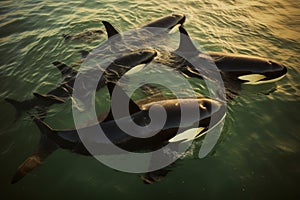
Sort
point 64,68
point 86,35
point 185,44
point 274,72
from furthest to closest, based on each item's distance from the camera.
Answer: point 86,35, point 185,44, point 64,68, point 274,72

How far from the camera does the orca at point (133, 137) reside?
463 cm

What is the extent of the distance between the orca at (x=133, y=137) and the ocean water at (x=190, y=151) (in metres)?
0.44

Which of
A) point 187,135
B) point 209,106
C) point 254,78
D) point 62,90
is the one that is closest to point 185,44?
point 254,78

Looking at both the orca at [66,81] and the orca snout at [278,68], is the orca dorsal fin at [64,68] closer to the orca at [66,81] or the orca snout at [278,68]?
the orca at [66,81]

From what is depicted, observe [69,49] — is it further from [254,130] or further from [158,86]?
[254,130]

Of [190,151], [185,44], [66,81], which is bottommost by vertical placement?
[190,151]

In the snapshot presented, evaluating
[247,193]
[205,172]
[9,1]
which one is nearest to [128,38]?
[205,172]

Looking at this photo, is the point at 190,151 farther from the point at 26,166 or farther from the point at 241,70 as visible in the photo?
the point at 26,166

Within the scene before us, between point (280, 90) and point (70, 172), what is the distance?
5861mm

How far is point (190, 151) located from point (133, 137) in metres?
1.40

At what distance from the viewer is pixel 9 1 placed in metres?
11.2

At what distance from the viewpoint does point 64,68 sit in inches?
282

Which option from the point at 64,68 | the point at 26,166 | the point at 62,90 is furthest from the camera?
the point at 64,68

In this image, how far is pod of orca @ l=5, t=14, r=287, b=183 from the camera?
15.3 feet
